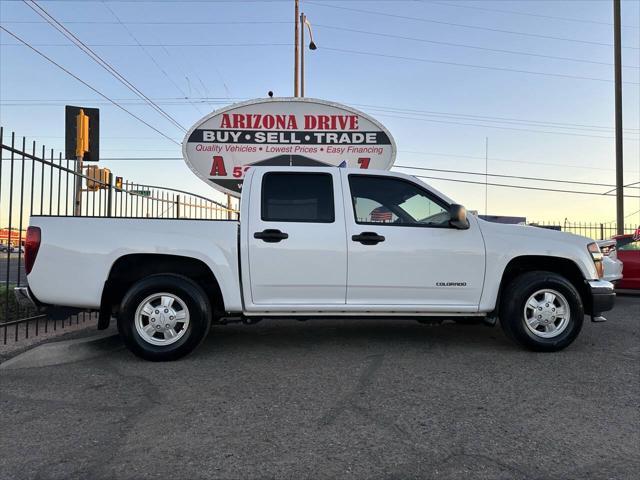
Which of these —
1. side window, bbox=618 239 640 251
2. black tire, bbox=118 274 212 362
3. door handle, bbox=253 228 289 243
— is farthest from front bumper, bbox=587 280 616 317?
side window, bbox=618 239 640 251

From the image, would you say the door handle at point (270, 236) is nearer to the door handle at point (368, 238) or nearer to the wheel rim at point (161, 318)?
the door handle at point (368, 238)

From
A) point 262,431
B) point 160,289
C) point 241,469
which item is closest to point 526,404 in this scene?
point 262,431

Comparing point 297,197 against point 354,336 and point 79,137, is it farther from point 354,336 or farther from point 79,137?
point 79,137

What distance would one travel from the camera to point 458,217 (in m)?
4.49

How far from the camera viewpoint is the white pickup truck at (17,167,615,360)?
4.28 meters

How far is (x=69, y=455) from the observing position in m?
2.55

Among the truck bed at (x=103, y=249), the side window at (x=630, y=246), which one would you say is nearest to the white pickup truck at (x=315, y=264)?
the truck bed at (x=103, y=249)

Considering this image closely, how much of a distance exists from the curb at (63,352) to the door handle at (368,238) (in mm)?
2837

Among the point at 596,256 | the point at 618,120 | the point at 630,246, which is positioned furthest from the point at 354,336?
the point at 618,120

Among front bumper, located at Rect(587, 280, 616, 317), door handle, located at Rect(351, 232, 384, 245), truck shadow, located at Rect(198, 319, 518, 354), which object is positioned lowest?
truck shadow, located at Rect(198, 319, 518, 354)

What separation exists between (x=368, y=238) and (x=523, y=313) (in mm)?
1774

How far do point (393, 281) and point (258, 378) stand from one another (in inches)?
63.9

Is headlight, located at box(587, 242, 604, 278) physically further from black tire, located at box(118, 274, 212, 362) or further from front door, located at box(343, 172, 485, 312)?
black tire, located at box(118, 274, 212, 362)

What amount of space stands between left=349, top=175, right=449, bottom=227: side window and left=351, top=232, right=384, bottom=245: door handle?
0.59 ft
